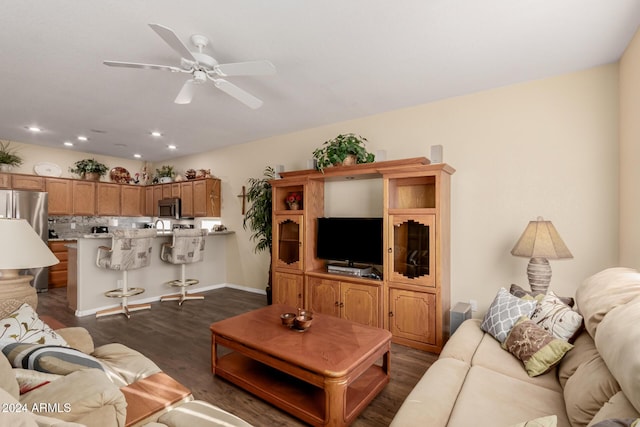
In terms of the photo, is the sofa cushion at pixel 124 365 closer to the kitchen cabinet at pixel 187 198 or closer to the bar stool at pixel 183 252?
the bar stool at pixel 183 252

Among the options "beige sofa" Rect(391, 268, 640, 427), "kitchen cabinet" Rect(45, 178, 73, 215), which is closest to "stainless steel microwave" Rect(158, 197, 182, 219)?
"kitchen cabinet" Rect(45, 178, 73, 215)

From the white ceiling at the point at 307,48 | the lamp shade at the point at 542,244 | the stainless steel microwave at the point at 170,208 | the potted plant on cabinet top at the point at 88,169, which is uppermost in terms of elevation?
the white ceiling at the point at 307,48

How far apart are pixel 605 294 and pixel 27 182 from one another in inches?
320

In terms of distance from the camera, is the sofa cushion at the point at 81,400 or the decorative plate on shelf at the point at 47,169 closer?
the sofa cushion at the point at 81,400

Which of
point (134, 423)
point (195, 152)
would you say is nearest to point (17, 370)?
point (134, 423)

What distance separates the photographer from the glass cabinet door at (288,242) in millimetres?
4227

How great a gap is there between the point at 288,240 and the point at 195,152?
351 cm

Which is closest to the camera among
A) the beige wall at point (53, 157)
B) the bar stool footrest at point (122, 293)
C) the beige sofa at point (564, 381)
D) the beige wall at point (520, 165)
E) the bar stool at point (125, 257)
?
the beige sofa at point (564, 381)

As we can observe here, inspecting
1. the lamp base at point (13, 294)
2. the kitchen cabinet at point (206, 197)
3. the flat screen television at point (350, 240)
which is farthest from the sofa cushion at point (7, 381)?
the kitchen cabinet at point (206, 197)

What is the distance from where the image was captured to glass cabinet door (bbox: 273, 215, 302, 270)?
4.23 metres

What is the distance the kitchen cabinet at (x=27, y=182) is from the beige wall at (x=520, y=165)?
621 cm

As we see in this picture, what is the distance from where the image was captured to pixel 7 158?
549 cm

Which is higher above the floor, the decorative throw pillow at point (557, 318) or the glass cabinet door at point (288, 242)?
the glass cabinet door at point (288, 242)

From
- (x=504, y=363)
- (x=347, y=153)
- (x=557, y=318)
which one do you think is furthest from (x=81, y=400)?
(x=347, y=153)
